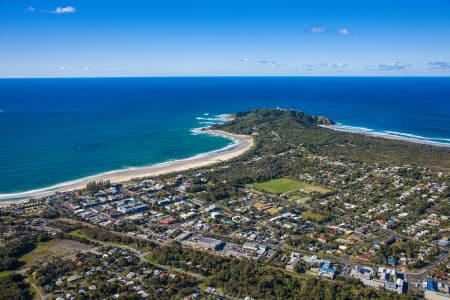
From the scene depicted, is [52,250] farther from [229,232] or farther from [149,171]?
[149,171]

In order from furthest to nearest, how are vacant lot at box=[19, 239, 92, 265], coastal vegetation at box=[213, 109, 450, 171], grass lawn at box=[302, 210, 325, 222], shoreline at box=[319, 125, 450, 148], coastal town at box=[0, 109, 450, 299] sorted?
1. shoreline at box=[319, 125, 450, 148]
2. coastal vegetation at box=[213, 109, 450, 171]
3. grass lawn at box=[302, 210, 325, 222]
4. vacant lot at box=[19, 239, 92, 265]
5. coastal town at box=[0, 109, 450, 299]

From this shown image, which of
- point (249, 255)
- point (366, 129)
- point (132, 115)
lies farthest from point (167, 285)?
point (132, 115)

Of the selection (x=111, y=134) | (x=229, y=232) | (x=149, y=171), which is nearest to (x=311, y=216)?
(x=229, y=232)

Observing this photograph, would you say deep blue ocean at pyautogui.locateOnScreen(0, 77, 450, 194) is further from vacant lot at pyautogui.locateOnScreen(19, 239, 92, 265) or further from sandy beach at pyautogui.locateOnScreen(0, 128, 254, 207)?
vacant lot at pyautogui.locateOnScreen(19, 239, 92, 265)

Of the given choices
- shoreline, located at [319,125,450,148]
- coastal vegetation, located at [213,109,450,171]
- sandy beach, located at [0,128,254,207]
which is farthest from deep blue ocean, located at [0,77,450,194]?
coastal vegetation, located at [213,109,450,171]

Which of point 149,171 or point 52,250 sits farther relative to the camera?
point 149,171

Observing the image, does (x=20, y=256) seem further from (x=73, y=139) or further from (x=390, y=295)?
(x=73, y=139)
